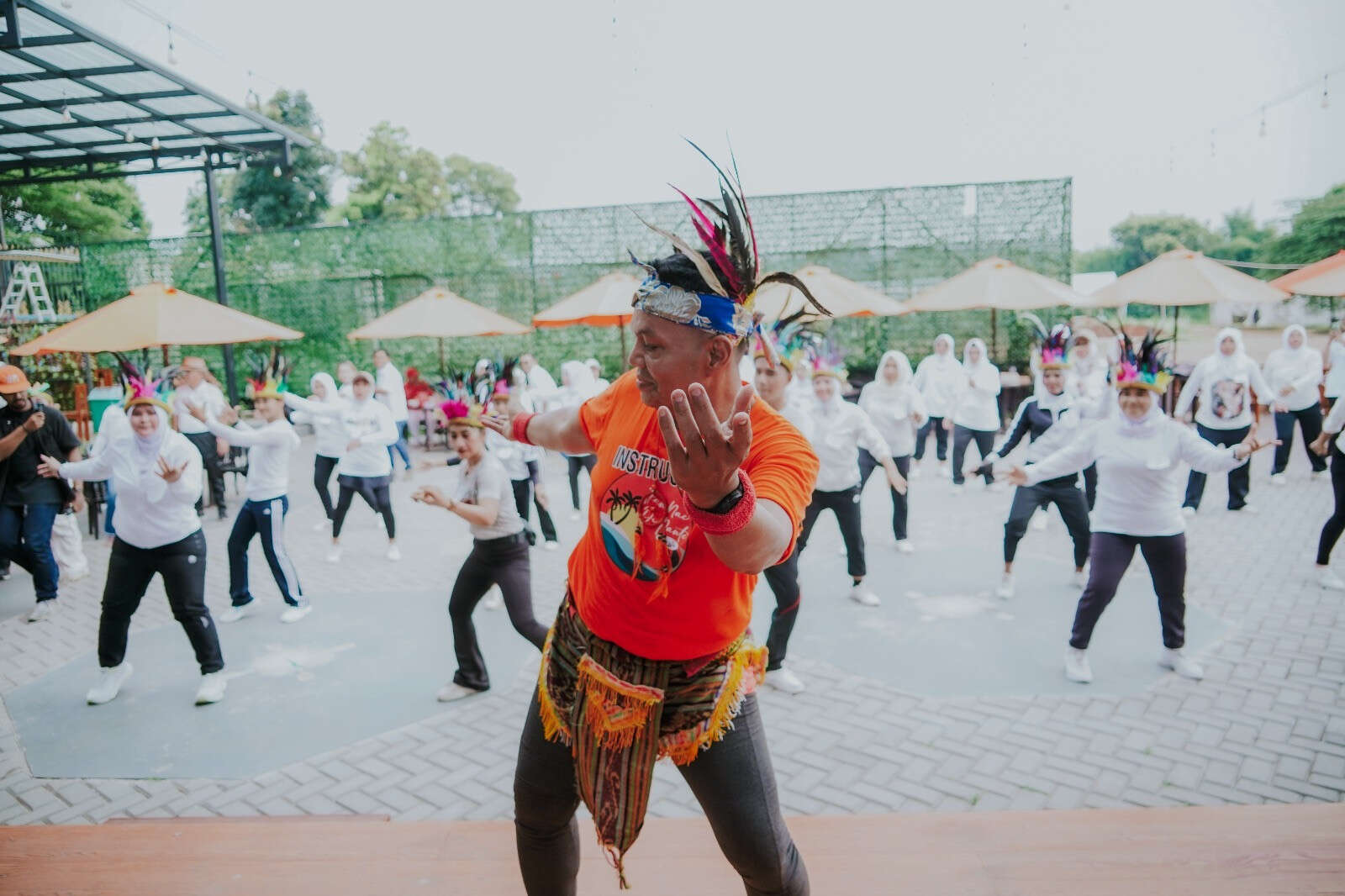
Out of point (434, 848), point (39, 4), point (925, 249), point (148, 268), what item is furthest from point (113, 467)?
point (148, 268)

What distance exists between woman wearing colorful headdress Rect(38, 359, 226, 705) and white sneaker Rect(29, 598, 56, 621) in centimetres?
226

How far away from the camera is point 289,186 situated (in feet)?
106

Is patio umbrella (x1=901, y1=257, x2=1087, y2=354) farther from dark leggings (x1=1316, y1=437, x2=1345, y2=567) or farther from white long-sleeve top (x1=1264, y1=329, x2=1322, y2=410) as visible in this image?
dark leggings (x1=1316, y1=437, x2=1345, y2=567)

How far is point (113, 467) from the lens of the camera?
5.12 metres

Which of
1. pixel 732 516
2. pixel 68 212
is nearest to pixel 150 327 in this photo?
pixel 732 516

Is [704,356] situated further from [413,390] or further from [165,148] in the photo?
[413,390]

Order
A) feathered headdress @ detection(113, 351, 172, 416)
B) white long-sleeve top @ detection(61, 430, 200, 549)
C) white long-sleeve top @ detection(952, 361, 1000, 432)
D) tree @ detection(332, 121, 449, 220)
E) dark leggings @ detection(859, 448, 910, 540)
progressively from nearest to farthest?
1. white long-sleeve top @ detection(61, 430, 200, 549)
2. feathered headdress @ detection(113, 351, 172, 416)
3. dark leggings @ detection(859, 448, 910, 540)
4. white long-sleeve top @ detection(952, 361, 1000, 432)
5. tree @ detection(332, 121, 449, 220)

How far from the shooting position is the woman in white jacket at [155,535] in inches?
197

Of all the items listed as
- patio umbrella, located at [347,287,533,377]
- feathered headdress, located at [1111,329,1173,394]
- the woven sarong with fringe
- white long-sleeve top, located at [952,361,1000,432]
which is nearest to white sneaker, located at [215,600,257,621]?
the woven sarong with fringe

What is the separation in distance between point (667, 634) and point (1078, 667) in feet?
13.4

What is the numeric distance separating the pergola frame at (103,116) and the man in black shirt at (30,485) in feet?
12.9

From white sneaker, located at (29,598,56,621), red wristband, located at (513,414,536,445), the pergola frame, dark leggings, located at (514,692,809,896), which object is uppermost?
the pergola frame

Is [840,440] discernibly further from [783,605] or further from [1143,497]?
[1143,497]

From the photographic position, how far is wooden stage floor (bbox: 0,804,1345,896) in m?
2.75
